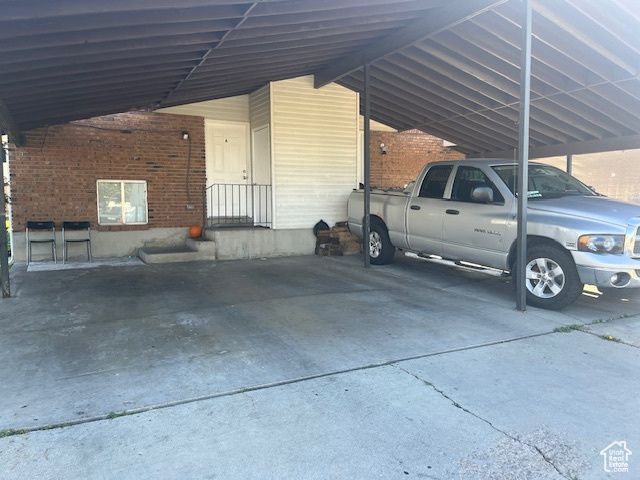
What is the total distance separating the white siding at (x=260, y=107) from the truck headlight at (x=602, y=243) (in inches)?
270

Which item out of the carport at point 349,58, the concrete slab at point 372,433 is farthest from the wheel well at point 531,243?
the concrete slab at point 372,433

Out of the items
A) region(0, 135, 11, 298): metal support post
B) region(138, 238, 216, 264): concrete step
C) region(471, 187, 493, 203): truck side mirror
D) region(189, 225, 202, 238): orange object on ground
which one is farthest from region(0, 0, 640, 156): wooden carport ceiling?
region(138, 238, 216, 264): concrete step

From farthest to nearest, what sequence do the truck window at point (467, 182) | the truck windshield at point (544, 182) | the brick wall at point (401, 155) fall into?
the brick wall at point (401, 155) → the truck window at point (467, 182) → the truck windshield at point (544, 182)

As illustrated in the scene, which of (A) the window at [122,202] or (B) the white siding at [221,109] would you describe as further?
(B) the white siding at [221,109]

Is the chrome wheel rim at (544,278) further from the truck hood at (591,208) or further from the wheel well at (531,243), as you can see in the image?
the truck hood at (591,208)

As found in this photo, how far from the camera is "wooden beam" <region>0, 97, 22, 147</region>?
21.1 feet

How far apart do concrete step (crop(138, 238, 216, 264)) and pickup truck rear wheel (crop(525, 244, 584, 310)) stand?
20.3 feet

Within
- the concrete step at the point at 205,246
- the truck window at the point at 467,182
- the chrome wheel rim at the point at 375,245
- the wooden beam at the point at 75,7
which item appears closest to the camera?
the wooden beam at the point at 75,7

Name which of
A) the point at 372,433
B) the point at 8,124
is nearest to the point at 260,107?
the point at 8,124

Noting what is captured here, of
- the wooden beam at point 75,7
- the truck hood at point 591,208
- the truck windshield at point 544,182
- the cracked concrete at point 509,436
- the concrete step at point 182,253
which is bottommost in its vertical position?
the cracked concrete at point 509,436

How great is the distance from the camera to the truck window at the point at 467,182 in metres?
6.69

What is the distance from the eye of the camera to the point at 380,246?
28.8 ft

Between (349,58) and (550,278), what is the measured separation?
558 centimetres

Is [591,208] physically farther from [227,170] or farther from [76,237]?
[76,237]
